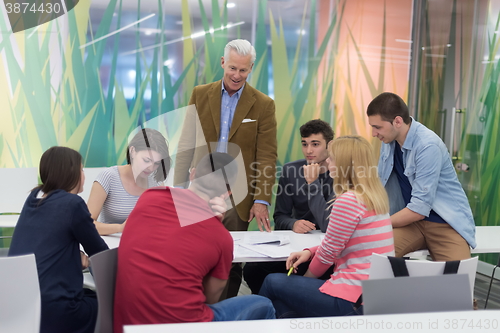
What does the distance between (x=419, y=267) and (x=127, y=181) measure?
5.49ft

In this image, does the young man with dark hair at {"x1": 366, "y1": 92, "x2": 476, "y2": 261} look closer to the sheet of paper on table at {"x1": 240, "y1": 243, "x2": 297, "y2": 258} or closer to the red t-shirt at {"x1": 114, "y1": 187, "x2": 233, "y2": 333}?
the sheet of paper on table at {"x1": 240, "y1": 243, "x2": 297, "y2": 258}

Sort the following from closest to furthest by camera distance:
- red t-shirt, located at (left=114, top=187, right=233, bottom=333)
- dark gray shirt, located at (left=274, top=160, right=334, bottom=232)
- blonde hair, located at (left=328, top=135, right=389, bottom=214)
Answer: red t-shirt, located at (left=114, top=187, right=233, bottom=333)
blonde hair, located at (left=328, top=135, right=389, bottom=214)
dark gray shirt, located at (left=274, top=160, right=334, bottom=232)

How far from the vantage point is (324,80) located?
480 cm

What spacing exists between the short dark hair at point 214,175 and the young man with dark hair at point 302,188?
1.11 m

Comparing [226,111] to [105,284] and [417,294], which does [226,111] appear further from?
[417,294]

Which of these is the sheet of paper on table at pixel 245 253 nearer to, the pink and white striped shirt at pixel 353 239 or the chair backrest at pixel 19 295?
the pink and white striped shirt at pixel 353 239

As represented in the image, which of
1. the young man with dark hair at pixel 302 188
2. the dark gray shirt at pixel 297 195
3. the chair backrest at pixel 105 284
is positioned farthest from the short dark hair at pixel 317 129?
the chair backrest at pixel 105 284

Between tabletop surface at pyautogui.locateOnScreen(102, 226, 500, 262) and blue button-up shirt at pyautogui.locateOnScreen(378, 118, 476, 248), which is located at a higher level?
blue button-up shirt at pyautogui.locateOnScreen(378, 118, 476, 248)

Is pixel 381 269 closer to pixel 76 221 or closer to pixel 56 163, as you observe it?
pixel 76 221

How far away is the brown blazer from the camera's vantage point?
2.91m

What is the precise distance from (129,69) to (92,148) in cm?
82

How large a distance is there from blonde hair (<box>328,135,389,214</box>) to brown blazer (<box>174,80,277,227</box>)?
0.87 m

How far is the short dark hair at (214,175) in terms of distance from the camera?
166 centimetres

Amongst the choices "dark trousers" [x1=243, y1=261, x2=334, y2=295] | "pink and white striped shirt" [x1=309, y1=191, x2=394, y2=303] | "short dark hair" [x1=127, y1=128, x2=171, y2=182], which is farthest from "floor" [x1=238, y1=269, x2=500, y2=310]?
"pink and white striped shirt" [x1=309, y1=191, x2=394, y2=303]
